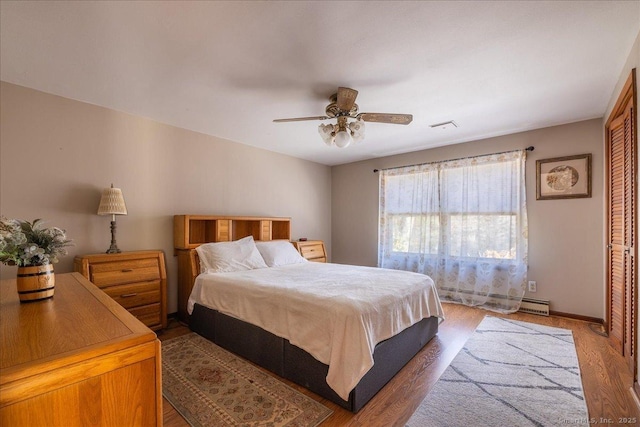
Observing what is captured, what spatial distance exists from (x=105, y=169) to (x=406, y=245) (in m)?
4.19

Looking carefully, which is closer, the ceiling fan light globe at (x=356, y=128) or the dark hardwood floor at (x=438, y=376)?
the dark hardwood floor at (x=438, y=376)

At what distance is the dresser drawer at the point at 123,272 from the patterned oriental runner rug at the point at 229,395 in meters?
0.85

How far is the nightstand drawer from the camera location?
8.66 ft

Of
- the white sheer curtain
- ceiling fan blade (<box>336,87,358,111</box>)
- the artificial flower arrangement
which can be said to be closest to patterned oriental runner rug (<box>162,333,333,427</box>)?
the artificial flower arrangement

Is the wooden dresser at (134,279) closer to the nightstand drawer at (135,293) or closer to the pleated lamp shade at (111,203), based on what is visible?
the nightstand drawer at (135,293)

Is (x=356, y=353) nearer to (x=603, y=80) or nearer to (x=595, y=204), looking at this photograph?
(x=603, y=80)

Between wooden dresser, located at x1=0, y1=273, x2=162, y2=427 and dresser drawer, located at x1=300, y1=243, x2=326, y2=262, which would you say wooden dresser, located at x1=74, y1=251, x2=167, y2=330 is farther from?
dresser drawer, located at x1=300, y1=243, x2=326, y2=262

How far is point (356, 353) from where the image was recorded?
171cm

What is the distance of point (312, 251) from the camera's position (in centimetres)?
464

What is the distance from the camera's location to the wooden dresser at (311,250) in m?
4.44

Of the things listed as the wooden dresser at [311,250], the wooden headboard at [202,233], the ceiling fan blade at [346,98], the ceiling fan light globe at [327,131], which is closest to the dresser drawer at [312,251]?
the wooden dresser at [311,250]

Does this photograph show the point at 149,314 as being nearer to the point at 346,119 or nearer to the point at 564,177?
the point at 346,119

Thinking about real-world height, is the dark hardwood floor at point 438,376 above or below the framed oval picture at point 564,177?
below

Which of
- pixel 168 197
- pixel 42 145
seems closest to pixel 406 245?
pixel 168 197
